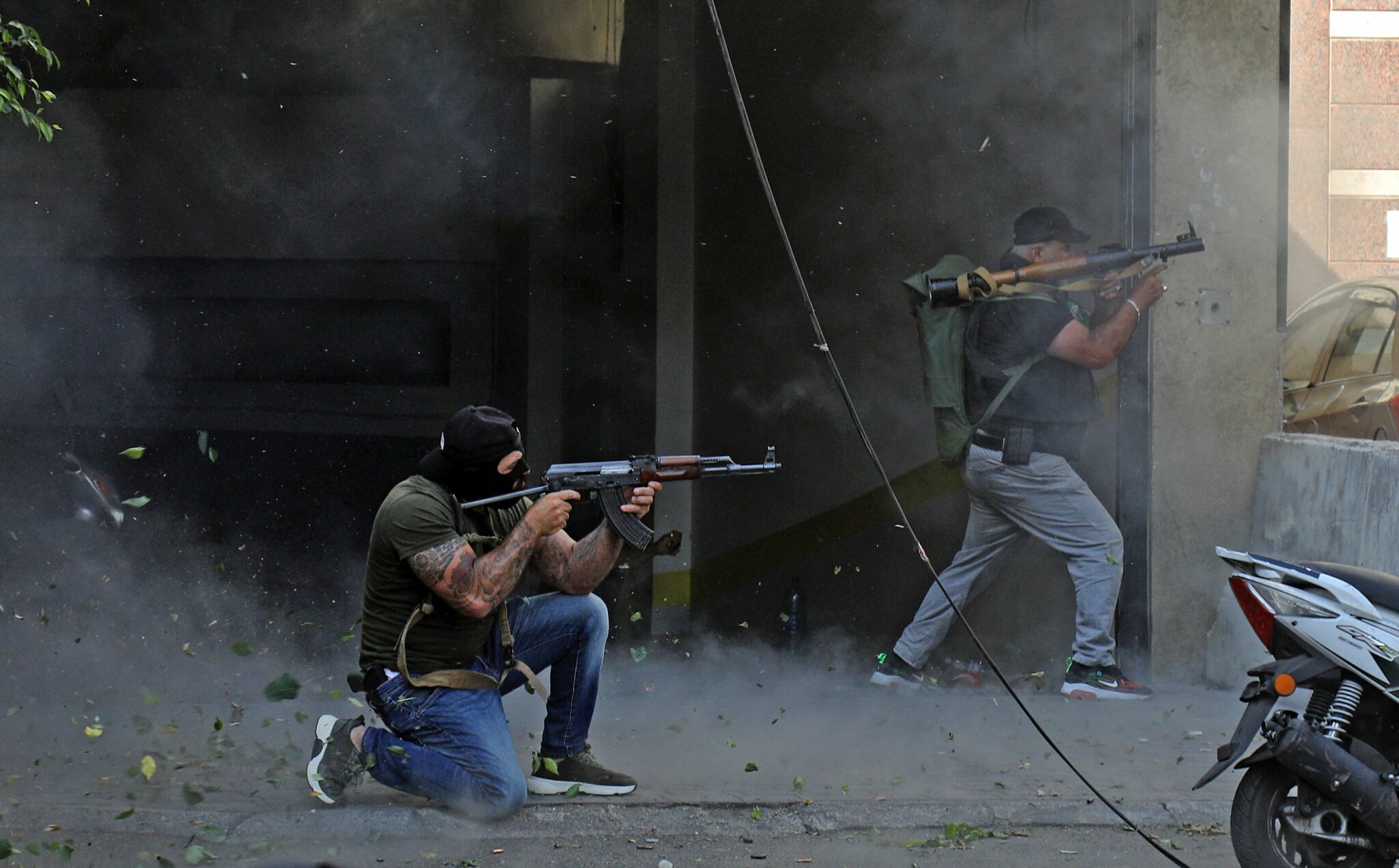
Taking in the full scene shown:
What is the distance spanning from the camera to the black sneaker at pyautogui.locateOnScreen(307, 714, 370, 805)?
12.6ft

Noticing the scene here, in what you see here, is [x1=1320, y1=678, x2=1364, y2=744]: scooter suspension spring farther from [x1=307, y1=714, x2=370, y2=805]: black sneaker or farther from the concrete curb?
[x1=307, y1=714, x2=370, y2=805]: black sneaker

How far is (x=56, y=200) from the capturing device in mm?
5754

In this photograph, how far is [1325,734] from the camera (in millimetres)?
3090

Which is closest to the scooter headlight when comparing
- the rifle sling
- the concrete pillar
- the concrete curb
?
the concrete curb

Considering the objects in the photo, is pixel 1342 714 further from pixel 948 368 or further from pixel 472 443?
pixel 948 368

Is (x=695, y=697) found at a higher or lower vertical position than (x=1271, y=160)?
lower

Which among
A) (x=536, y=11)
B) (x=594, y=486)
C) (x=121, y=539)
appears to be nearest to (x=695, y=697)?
(x=594, y=486)

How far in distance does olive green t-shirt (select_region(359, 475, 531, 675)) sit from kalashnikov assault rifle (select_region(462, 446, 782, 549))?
108 mm

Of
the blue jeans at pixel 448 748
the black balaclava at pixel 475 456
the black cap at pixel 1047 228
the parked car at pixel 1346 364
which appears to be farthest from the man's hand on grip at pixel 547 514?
the parked car at pixel 1346 364

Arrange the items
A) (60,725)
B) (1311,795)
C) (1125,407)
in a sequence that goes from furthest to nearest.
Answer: (1125,407) → (60,725) → (1311,795)

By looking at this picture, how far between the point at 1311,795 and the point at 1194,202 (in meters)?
3.05

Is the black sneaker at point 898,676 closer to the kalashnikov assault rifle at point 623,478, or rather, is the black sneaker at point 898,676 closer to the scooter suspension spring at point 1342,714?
the kalashnikov assault rifle at point 623,478

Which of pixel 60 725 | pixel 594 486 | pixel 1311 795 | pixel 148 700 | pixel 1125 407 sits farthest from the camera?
pixel 1125 407

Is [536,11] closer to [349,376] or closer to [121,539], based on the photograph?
[349,376]
